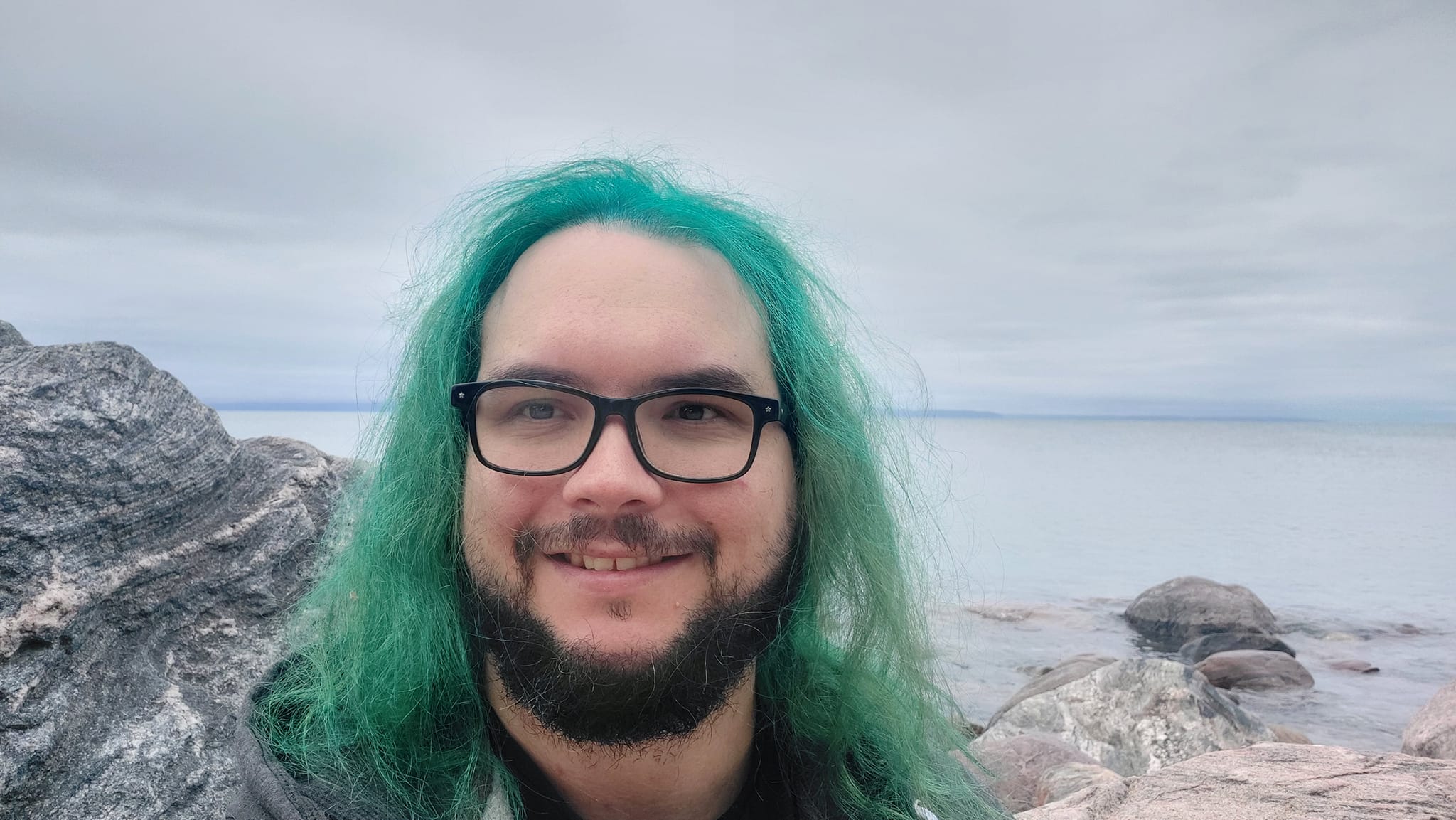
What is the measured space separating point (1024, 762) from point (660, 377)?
13.3ft

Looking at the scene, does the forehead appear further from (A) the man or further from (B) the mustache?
(B) the mustache

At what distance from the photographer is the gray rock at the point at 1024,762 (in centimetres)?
455

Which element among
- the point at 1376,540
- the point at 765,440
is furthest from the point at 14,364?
the point at 1376,540

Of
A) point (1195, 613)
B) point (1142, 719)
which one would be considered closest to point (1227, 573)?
point (1195, 613)

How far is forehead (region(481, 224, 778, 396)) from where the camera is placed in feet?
5.98

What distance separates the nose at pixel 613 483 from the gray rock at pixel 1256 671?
396 inches

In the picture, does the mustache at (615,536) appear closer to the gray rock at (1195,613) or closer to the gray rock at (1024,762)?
the gray rock at (1024,762)

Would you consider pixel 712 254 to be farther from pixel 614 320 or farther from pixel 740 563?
pixel 740 563

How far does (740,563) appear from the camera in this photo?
184 cm

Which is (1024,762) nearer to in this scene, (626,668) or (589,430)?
(626,668)

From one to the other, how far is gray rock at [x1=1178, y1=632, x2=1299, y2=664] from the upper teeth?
1123cm

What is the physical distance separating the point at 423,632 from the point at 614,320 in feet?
2.75

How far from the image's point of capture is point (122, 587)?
2773mm

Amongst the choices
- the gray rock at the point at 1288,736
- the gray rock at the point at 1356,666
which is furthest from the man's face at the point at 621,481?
the gray rock at the point at 1356,666
